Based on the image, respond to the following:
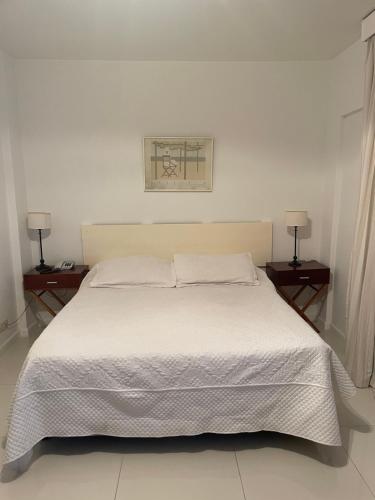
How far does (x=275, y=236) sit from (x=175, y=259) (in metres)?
1.06

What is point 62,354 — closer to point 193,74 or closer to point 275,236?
point 275,236

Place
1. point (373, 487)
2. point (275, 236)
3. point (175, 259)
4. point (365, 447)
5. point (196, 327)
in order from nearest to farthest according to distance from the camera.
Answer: point (373, 487), point (365, 447), point (196, 327), point (175, 259), point (275, 236)

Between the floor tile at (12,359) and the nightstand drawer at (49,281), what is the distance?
53 cm

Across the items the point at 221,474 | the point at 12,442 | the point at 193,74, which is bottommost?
the point at 221,474

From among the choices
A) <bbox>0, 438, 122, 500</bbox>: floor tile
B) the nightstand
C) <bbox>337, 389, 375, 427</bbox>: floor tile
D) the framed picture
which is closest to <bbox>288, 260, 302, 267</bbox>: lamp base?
the nightstand

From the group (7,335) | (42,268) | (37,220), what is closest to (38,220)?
(37,220)

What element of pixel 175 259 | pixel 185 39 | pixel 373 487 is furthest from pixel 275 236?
pixel 373 487

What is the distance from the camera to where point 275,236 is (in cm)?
359

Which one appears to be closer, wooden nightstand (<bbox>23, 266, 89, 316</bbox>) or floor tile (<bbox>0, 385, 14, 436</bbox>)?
floor tile (<bbox>0, 385, 14, 436</bbox>)

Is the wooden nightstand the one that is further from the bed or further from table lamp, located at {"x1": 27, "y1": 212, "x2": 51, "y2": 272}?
the bed

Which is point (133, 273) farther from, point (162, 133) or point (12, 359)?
point (162, 133)

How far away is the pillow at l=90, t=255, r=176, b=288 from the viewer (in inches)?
119

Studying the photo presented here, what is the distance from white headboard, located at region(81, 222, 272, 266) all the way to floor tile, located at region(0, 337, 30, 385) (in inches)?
36.8

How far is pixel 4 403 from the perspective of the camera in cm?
241
